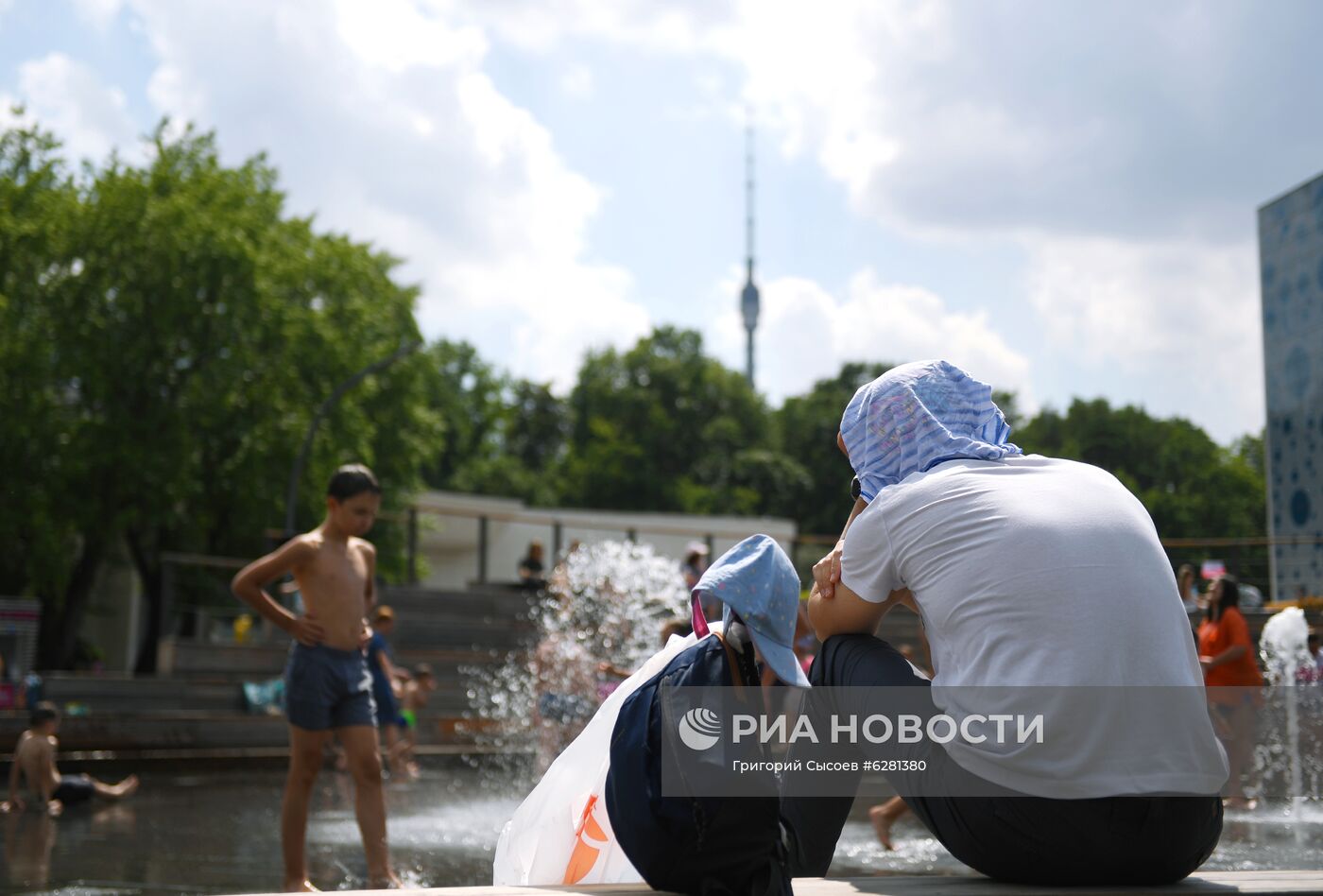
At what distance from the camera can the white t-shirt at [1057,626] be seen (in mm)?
2686

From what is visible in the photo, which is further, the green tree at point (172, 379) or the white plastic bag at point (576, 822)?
the green tree at point (172, 379)

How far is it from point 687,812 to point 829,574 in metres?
0.71

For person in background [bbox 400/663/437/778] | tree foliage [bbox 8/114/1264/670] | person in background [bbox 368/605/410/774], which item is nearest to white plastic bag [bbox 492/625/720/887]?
person in background [bbox 368/605/410/774]

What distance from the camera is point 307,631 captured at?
6.03 meters

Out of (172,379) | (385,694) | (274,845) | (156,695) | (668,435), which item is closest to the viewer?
(274,845)

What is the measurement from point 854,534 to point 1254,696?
7811 millimetres

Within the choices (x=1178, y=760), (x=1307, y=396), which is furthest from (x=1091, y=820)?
(x=1307, y=396)

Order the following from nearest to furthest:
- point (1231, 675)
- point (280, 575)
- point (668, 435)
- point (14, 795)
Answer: point (280, 575) < point (1231, 675) < point (14, 795) < point (668, 435)

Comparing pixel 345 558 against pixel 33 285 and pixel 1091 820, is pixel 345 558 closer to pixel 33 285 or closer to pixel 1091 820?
pixel 1091 820

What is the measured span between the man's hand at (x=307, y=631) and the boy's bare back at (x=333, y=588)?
27 mm

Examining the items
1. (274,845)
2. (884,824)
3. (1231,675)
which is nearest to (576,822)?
(884,824)

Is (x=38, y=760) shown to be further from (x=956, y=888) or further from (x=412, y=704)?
(x=956, y=888)

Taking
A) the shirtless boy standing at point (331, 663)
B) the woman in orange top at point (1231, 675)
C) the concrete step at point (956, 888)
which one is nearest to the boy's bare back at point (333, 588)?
the shirtless boy standing at point (331, 663)

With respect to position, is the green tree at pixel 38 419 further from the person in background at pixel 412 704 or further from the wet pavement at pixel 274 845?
the wet pavement at pixel 274 845
